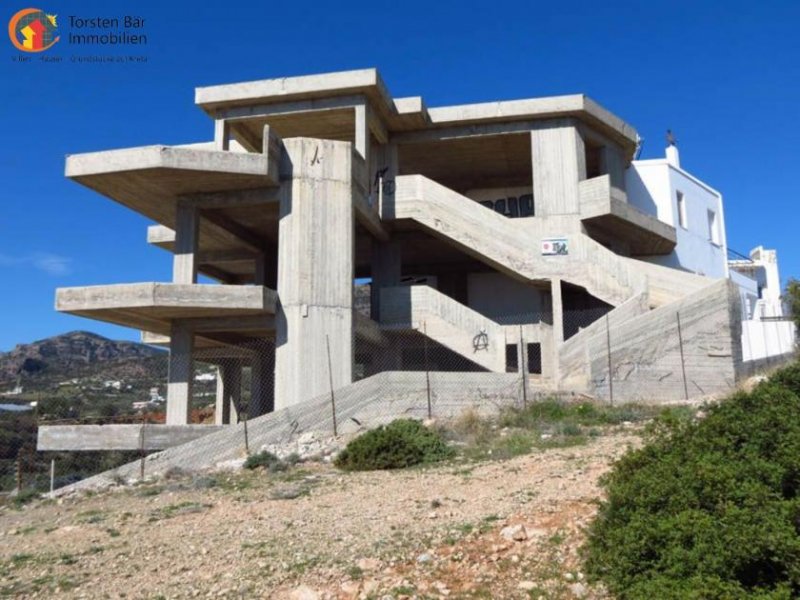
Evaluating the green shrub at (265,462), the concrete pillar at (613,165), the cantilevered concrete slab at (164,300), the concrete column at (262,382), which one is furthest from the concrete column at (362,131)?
the green shrub at (265,462)

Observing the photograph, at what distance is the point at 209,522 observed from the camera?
9555mm

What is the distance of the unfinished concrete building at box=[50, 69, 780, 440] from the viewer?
64.4 feet

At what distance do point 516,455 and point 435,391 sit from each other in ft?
18.1

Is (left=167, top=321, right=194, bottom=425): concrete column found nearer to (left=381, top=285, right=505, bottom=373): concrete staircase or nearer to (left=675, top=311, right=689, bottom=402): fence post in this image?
(left=381, top=285, right=505, bottom=373): concrete staircase

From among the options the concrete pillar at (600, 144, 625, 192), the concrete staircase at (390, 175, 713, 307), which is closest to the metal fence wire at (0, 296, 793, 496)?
the concrete staircase at (390, 175, 713, 307)

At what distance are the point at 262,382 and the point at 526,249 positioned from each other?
1126cm

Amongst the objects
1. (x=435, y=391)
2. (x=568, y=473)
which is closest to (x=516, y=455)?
(x=568, y=473)

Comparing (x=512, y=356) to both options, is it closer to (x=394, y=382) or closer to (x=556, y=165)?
(x=556, y=165)

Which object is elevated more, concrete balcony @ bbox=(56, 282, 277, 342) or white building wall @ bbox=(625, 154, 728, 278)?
white building wall @ bbox=(625, 154, 728, 278)

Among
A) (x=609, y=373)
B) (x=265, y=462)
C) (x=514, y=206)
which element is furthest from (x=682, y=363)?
(x=514, y=206)

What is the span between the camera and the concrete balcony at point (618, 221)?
25516mm

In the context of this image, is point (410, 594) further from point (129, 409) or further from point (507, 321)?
point (129, 409)

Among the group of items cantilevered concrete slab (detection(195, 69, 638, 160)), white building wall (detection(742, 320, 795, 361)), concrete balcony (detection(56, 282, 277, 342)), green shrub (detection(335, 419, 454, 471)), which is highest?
cantilevered concrete slab (detection(195, 69, 638, 160))

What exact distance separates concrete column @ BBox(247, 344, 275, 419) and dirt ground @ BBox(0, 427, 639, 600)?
14.9 metres
